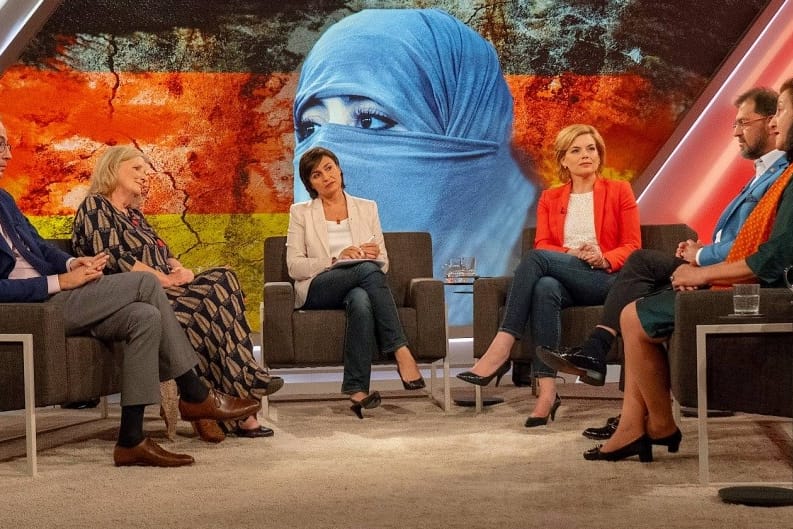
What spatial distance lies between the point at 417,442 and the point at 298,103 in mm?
3133

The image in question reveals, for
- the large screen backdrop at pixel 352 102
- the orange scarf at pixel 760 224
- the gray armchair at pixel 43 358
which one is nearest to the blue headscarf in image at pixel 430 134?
the large screen backdrop at pixel 352 102

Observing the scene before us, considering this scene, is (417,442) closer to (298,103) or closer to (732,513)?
(732,513)

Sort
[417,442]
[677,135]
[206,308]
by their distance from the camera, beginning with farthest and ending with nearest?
1. [677,135]
2. [206,308]
3. [417,442]

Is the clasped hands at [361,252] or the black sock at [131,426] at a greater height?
the clasped hands at [361,252]

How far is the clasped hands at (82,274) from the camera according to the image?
3436mm

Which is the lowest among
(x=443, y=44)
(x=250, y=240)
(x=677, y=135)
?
(x=250, y=240)

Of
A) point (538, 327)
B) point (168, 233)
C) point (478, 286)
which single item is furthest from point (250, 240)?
point (538, 327)

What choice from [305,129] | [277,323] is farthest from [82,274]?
[305,129]

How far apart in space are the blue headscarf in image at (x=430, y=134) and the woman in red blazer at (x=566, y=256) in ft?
5.68

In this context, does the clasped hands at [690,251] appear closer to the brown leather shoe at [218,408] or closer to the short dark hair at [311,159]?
the brown leather shoe at [218,408]

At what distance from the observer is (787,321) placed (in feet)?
8.97

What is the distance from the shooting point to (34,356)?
321cm

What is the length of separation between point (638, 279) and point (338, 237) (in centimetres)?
157

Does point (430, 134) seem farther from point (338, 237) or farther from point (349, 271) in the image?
point (349, 271)
